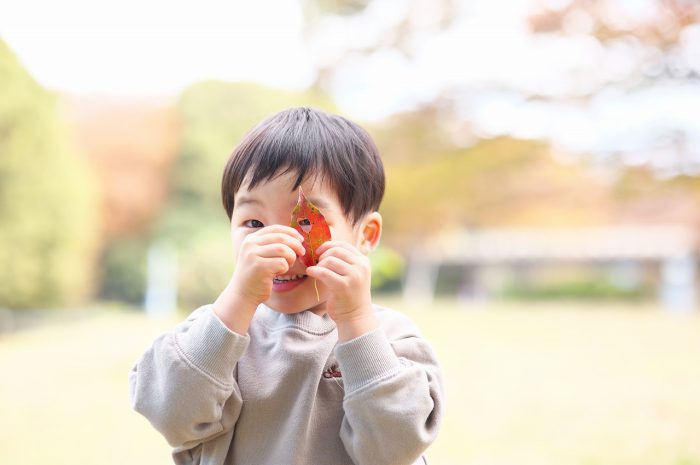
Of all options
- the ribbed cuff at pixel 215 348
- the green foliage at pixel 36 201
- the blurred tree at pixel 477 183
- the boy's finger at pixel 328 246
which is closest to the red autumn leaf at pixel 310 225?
the boy's finger at pixel 328 246

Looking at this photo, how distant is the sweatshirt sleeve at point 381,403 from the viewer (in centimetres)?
70

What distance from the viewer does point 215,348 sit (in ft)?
2.32

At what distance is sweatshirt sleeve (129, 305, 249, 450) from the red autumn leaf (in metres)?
0.11

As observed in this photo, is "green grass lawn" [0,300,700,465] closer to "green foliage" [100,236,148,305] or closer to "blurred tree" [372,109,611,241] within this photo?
"green foliage" [100,236,148,305]

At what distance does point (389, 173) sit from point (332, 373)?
499cm

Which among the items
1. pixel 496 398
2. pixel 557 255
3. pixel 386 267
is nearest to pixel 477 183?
pixel 386 267

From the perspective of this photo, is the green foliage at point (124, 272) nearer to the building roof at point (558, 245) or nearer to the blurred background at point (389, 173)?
the blurred background at point (389, 173)

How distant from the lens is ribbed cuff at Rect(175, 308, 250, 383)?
71 cm

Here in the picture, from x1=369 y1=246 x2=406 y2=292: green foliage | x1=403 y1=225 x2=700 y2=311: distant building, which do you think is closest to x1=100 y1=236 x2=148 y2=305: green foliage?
x1=369 y1=246 x2=406 y2=292: green foliage

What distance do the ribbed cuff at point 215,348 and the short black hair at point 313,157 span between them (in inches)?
6.2

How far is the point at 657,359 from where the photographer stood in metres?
3.54

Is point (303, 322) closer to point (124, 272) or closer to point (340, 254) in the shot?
point (340, 254)

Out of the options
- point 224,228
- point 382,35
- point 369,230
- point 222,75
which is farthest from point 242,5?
point 369,230

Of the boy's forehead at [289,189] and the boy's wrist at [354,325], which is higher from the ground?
the boy's forehead at [289,189]
